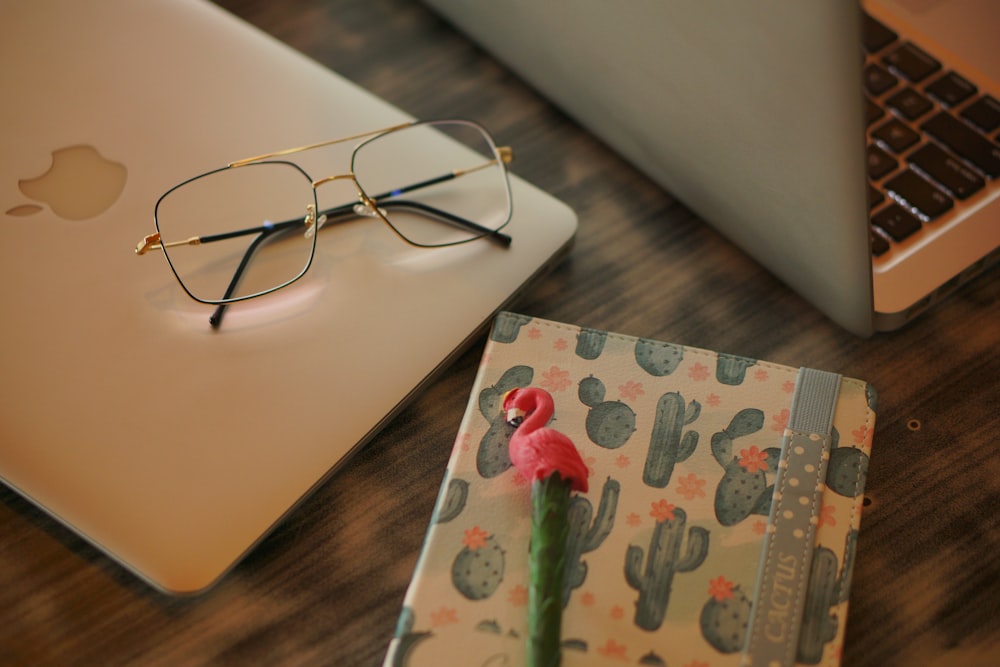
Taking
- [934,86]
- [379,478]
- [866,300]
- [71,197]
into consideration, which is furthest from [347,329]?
[934,86]

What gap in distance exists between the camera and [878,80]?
80 centimetres

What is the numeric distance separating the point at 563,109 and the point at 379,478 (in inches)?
15.5

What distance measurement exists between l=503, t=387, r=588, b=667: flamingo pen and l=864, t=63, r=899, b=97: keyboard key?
1.34 ft

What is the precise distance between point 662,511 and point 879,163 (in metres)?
0.35

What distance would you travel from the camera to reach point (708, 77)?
63 centimetres

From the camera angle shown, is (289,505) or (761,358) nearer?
(289,505)

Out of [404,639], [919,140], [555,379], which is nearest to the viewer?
[404,639]

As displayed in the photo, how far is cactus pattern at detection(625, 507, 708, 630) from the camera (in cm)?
56

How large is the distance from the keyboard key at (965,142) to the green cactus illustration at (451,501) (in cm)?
48

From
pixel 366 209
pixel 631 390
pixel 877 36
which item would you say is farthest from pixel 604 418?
pixel 877 36

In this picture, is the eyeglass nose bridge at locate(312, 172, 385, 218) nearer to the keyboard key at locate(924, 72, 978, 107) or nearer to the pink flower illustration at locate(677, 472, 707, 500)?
the pink flower illustration at locate(677, 472, 707, 500)

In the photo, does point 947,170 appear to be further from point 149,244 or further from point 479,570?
point 149,244

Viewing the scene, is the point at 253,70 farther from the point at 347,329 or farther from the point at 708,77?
the point at 708,77

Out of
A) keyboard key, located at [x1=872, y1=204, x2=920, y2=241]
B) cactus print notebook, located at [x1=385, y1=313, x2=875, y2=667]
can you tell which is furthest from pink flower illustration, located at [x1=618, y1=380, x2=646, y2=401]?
keyboard key, located at [x1=872, y1=204, x2=920, y2=241]
